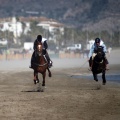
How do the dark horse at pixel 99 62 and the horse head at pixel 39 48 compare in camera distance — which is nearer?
the horse head at pixel 39 48

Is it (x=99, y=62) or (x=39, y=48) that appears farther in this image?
(x=99, y=62)

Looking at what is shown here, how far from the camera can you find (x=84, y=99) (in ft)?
55.1

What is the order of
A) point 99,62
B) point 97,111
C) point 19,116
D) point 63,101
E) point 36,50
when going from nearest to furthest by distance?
point 19,116 → point 97,111 → point 63,101 → point 36,50 → point 99,62

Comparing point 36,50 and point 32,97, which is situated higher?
point 36,50

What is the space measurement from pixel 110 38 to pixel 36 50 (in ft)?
461

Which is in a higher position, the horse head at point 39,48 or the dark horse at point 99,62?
the horse head at point 39,48

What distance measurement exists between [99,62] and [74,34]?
471 feet

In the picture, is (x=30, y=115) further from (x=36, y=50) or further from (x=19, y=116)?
(x=36, y=50)

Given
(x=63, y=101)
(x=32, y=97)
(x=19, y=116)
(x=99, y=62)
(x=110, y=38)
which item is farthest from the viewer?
(x=110, y=38)

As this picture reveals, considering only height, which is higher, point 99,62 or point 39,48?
point 39,48

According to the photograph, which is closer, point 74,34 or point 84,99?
point 84,99

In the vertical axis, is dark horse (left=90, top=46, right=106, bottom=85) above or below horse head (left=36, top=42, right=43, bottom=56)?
below

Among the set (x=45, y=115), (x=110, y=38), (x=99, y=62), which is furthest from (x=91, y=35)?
(x=45, y=115)

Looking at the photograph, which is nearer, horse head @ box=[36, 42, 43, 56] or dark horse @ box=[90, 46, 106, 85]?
horse head @ box=[36, 42, 43, 56]
